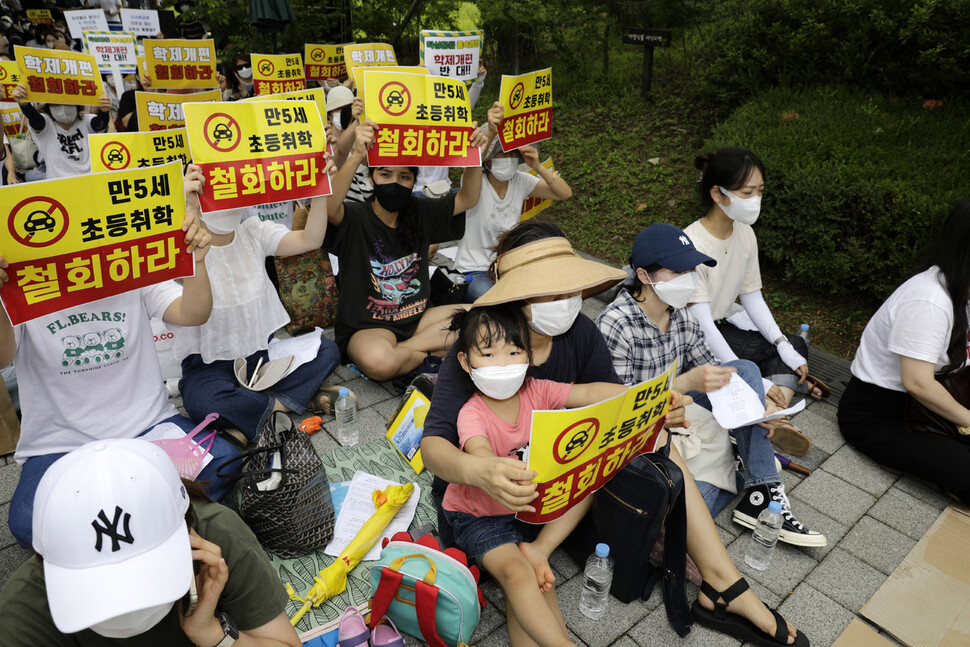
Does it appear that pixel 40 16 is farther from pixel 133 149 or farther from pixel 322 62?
pixel 133 149

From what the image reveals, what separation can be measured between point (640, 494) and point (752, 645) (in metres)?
0.90

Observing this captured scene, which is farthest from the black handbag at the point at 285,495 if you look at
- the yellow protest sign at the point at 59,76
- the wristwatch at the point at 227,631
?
the yellow protest sign at the point at 59,76

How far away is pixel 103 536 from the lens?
1.56 meters

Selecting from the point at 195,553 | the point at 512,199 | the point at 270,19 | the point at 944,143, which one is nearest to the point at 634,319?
the point at 512,199

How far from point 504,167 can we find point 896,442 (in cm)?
335

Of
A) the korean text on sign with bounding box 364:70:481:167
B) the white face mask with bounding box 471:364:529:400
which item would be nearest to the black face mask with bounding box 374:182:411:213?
the korean text on sign with bounding box 364:70:481:167

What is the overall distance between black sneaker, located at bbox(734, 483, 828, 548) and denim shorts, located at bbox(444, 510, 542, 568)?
57.4 inches

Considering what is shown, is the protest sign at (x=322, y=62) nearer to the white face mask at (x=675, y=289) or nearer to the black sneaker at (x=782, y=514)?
the white face mask at (x=675, y=289)

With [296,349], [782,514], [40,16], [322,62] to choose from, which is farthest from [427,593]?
[40,16]

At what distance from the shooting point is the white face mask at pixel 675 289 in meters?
3.37

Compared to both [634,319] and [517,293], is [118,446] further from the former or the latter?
→ [634,319]

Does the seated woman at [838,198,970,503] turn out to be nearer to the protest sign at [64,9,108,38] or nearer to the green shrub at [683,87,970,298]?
the green shrub at [683,87,970,298]

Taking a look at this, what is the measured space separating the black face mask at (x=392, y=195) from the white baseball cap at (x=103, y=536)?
3.03 meters

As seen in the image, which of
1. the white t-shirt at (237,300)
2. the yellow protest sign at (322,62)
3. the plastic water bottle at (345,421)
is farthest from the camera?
the yellow protest sign at (322,62)
